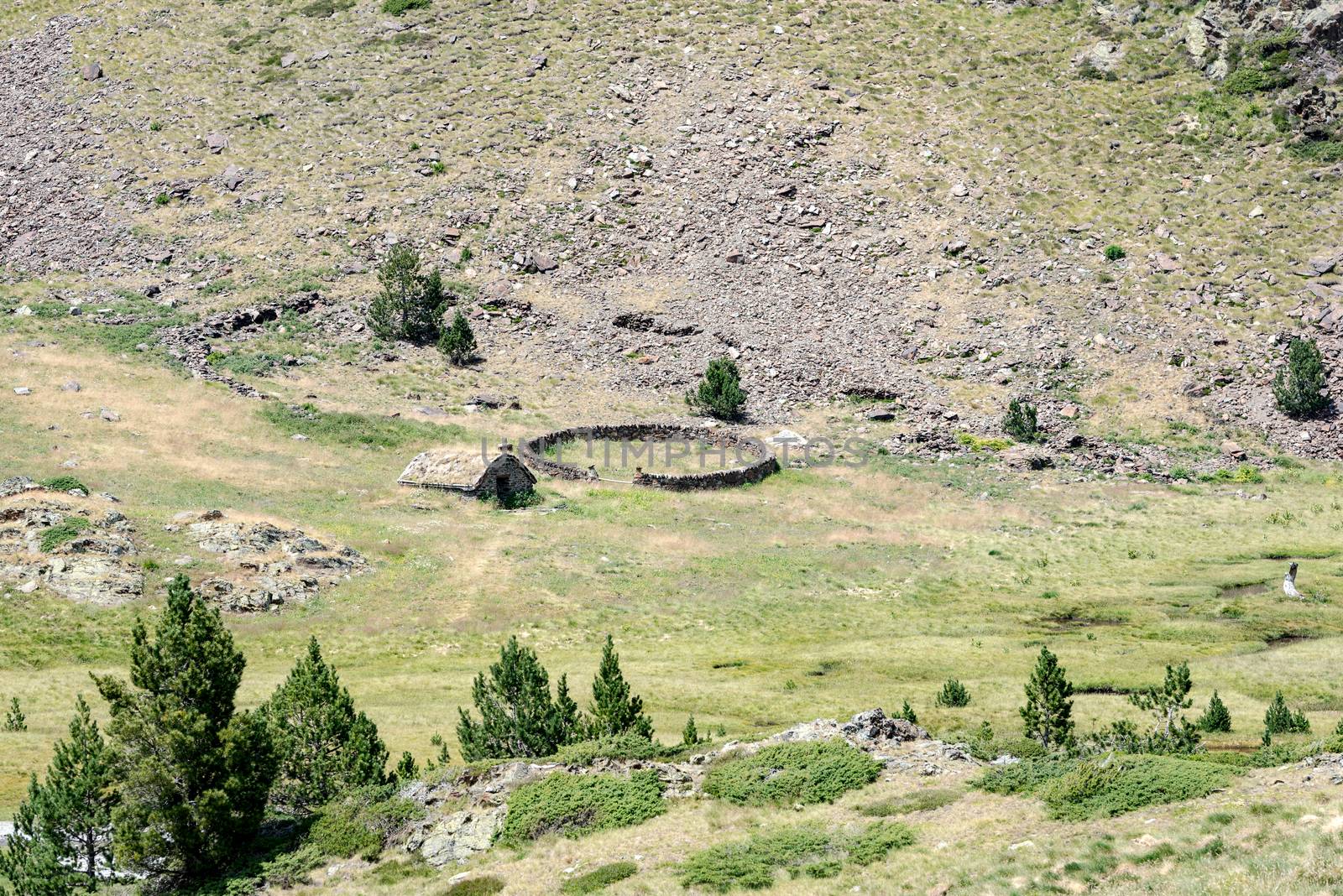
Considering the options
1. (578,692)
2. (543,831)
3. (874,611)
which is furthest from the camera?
(874,611)

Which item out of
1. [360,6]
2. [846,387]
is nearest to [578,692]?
[846,387]

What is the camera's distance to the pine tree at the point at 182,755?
27.3m

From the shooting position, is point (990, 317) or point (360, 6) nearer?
point (990, 317)

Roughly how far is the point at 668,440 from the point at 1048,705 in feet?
149

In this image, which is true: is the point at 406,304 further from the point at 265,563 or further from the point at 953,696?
the point at 953,696

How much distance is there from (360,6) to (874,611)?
91.5 metres

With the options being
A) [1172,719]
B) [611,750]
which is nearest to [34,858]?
[611,750]

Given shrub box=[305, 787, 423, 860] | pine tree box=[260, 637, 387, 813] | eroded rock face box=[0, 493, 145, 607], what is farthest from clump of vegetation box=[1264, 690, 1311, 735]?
eroded rock face box=[0, 493, 145, 607]

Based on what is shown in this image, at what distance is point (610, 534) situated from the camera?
6250 cm

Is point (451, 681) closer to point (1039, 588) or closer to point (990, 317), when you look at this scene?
point (1039, 588)

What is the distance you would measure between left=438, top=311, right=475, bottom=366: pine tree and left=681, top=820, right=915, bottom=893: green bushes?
62.6 m

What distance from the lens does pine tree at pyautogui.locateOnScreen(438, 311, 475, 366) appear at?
8500 cm

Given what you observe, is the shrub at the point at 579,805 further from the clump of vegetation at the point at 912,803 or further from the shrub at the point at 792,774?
the clump of vegetation at the point at 912,803

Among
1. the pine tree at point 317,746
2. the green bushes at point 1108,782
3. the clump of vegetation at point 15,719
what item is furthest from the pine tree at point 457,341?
the green bushes at point 1108,782
